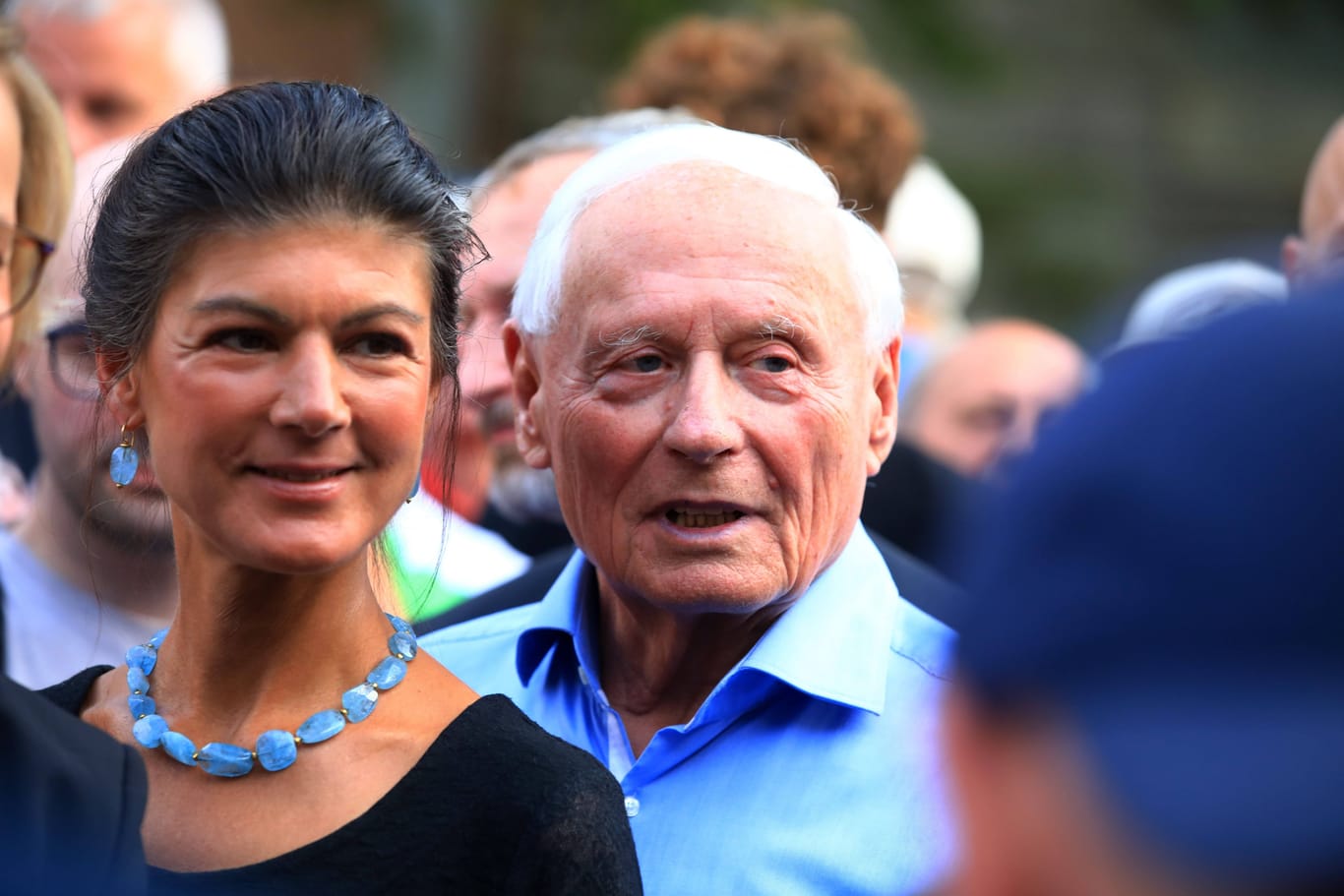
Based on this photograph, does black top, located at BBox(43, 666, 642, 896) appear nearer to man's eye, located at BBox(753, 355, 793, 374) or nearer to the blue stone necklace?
the blue stone necklace

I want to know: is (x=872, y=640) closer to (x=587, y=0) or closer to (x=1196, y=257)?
(x=587, y=0)

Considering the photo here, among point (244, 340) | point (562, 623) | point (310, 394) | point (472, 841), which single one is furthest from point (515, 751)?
point (562, 623)

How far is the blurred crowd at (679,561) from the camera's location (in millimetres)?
811

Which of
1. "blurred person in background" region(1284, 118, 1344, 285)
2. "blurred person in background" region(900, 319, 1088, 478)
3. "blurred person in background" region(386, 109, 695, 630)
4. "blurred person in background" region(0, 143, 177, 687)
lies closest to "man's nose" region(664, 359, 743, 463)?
"blurred person in background" region(0, 143, 177, 687)

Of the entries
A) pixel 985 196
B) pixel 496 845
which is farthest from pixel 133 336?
pixel 985 196

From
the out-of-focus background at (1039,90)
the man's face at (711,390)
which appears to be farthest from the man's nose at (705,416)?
the out-of-focus background at (1039,90)

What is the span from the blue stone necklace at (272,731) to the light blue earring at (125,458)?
265 millimetres

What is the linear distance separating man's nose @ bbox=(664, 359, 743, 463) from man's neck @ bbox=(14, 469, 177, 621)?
121cm

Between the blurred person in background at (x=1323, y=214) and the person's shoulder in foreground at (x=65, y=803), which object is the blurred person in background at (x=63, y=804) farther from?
the blurred person in background at (x=1323, y=214)

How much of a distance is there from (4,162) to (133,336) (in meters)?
1.02

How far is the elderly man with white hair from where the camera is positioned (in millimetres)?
2527

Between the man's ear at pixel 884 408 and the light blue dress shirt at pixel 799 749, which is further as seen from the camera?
the man's ear at pixel 884 408

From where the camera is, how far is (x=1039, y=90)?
14.8 m

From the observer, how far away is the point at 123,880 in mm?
1424
